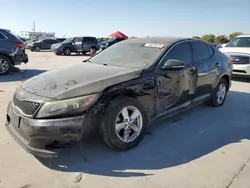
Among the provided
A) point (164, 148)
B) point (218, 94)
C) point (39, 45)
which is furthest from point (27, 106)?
point (39, 45)

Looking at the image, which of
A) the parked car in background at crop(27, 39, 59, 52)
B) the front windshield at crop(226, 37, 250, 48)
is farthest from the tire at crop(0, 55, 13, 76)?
the parked car in background at crop(27, 39, 59, 52)

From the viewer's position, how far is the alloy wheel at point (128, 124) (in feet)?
11.6

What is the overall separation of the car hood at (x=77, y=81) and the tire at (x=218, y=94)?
2.56m

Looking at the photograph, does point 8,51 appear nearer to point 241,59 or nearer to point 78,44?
point 241,59

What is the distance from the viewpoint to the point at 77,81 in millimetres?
3508

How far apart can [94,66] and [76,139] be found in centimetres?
149

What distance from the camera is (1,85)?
7984 mm

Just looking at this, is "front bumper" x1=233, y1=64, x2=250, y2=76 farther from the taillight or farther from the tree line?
the tree line

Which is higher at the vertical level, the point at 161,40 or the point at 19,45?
the point at 161,40

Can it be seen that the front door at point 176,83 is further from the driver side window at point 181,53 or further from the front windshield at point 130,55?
the front windshield at point 130,55

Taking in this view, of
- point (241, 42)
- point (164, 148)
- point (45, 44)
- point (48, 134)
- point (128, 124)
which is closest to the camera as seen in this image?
point (48, 134)

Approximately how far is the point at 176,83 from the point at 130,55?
0.88 meters

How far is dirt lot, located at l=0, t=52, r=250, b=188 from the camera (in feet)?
9.64

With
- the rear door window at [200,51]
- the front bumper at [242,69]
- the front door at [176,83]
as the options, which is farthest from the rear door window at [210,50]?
the front bumper at [242,69]
